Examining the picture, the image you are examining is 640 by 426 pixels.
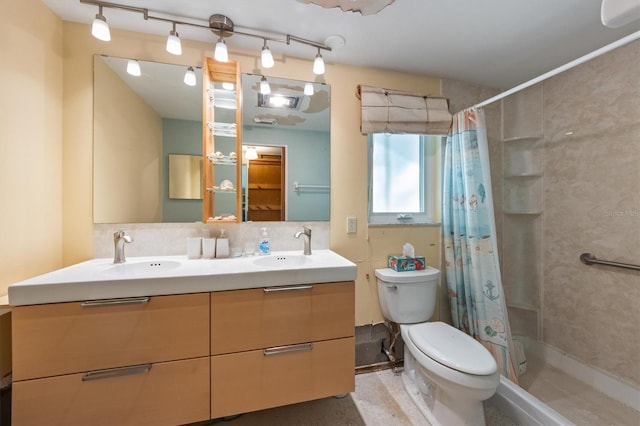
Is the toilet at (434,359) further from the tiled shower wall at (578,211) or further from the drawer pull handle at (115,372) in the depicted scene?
the drawer pull handle at (115,372)

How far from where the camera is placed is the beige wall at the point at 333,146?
4.41 ft

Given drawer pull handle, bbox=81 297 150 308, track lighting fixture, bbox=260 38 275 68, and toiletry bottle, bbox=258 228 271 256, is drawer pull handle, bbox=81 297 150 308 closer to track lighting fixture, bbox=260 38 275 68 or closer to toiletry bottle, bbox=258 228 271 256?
toiletry bottle, bbox=258 228 271 256

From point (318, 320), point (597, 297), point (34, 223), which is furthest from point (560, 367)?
point (34, 223)

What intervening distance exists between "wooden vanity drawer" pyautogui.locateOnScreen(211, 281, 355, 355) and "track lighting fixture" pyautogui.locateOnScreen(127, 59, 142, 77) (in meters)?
1.35

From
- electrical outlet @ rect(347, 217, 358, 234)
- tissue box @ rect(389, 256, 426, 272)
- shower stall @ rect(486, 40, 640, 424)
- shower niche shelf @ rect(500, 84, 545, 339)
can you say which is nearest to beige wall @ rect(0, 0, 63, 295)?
electrical outlet @ rect(347, 217, 358, 234)

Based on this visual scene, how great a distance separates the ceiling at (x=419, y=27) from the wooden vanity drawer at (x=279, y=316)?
1.37m

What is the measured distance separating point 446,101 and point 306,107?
105 centimetres

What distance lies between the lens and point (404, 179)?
1925mm

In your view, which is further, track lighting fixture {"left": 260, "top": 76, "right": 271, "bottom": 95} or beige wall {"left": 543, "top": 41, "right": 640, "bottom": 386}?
track lighting fixture {"left": 260, "top": 76, "right": 271, "bottom": 95}

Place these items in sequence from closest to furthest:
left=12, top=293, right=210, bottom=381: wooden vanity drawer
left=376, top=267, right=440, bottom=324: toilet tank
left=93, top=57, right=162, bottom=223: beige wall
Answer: left=12, top=293, right=210, bottom=381: wooden vanity drawer < left=93, top=57, right=162, bottom=223: beige wall < left=376, top=267, right=440, bottom=324: toilet tank

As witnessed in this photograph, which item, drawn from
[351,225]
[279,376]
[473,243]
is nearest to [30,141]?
[279,376]

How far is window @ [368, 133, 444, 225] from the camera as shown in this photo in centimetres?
186

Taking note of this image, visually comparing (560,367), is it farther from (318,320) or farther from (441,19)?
(441,19)

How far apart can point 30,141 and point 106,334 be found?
0.98 m
